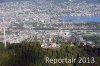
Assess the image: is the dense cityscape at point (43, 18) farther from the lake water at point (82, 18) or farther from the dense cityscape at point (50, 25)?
the lake water at point (82, 18)

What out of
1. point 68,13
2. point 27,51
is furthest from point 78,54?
point 68,13

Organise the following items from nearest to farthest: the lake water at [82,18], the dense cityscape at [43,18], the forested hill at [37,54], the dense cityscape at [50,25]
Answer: the forested hill at [37,54] < the dense cityscape at [50,25] < the dense cityscape at [43,18] < the lake water at [82,18]

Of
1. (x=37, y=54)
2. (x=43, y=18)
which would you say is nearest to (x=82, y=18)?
(x=43, y=18)

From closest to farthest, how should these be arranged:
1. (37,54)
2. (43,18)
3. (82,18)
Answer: (37,54)
(43,18)
(82,18)

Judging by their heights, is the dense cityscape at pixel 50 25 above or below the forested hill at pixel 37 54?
below

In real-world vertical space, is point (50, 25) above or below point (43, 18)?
below

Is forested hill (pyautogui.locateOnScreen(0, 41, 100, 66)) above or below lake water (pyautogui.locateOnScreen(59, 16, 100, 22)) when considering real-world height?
above

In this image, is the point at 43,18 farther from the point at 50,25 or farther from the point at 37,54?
the point at 37,54

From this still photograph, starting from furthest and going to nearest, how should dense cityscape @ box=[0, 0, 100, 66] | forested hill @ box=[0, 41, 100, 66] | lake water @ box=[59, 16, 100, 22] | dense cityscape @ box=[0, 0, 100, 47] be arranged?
lake water @ box=[59, 16, 100, 22] → dense cityscape @ box=[0, 0, 100, 47] → dense cityscape @ box=[0, 0, 100, 66] → forested hill @ box=[0, 41, 100, 66]

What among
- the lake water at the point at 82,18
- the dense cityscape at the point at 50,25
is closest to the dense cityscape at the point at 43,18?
the dense cityscape at the point at 50,25

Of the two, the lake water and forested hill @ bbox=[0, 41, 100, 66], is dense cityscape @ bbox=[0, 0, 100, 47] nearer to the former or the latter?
the lake water

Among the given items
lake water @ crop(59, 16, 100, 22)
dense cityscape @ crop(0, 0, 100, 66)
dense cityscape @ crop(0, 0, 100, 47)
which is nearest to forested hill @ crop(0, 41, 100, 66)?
dense cityscape @ crop(0, 0, 100, 66)
